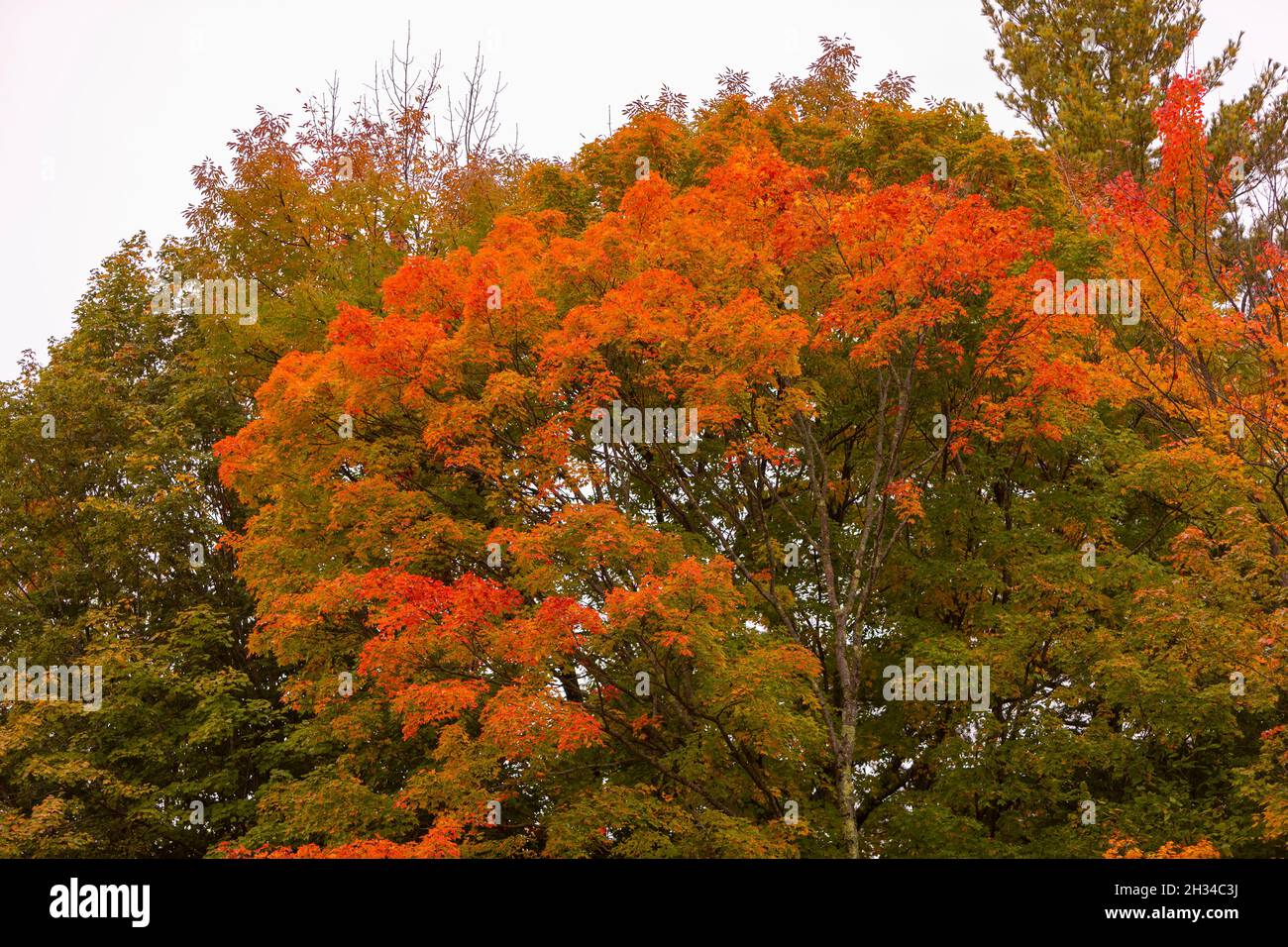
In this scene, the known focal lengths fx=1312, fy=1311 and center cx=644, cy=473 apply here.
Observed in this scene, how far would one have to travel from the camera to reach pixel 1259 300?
17500 millimetres

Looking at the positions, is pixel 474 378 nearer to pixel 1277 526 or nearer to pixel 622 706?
pixel 622 706

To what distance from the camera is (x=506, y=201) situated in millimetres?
25922

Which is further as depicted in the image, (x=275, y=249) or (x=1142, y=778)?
(x=275, y=249)

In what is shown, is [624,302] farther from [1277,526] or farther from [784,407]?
[1277,526]

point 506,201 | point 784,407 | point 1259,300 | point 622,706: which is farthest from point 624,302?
point 506,201

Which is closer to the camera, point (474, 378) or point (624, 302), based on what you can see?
point (624, 302)

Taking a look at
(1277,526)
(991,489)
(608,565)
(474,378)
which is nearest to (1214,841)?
(1277,526)

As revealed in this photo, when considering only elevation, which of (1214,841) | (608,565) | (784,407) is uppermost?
(784,407)

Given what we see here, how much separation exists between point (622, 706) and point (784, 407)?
457 centimetres

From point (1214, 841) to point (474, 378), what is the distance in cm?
1087

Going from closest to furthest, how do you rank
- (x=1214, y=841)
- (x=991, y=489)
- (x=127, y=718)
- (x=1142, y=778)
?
(x=1214, y=841) < (x=1142, y=778) < (x=991, y=489) < (x=127, y=718)

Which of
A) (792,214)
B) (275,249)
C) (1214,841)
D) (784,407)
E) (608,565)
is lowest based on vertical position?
(1214,841)

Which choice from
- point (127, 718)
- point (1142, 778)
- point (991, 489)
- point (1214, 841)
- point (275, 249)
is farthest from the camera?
point (275, 249)

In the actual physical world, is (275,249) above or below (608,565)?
above
